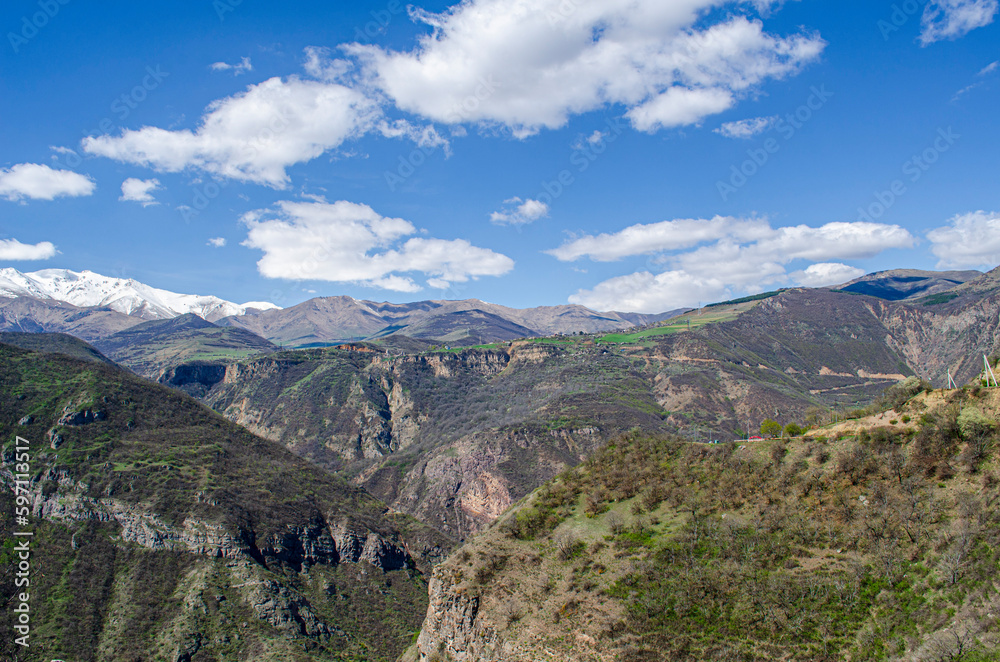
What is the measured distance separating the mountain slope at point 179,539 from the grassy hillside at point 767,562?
56.7m

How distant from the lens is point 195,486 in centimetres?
11462

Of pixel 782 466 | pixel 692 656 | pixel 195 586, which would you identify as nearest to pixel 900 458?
pixel 782 466

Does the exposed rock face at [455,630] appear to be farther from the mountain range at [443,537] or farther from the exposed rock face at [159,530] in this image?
the exposed rock face at [159,530]

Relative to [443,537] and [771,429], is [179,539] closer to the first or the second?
[443,537]

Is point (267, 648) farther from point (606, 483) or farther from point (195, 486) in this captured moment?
point (606, 483)

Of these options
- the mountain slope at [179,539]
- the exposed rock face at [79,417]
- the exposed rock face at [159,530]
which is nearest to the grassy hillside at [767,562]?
the mountain slope at [179,539]

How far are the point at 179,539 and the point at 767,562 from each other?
10461 centimetres

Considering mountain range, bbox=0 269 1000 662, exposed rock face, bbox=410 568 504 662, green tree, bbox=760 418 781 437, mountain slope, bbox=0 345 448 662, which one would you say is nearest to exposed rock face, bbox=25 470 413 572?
mountain slope, bbox=0 345 448 662

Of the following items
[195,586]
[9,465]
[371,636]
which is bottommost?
[371,636]

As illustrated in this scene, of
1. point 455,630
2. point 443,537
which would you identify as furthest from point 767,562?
point 443,537

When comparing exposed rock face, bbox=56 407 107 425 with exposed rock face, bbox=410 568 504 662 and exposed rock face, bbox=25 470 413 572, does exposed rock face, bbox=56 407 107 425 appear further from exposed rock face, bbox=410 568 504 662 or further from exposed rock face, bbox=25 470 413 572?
exposed rock face, bbox=410 568 504 662

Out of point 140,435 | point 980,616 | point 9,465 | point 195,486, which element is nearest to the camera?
point 980,616

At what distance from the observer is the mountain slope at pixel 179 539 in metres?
87.6

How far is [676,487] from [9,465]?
12369cm
